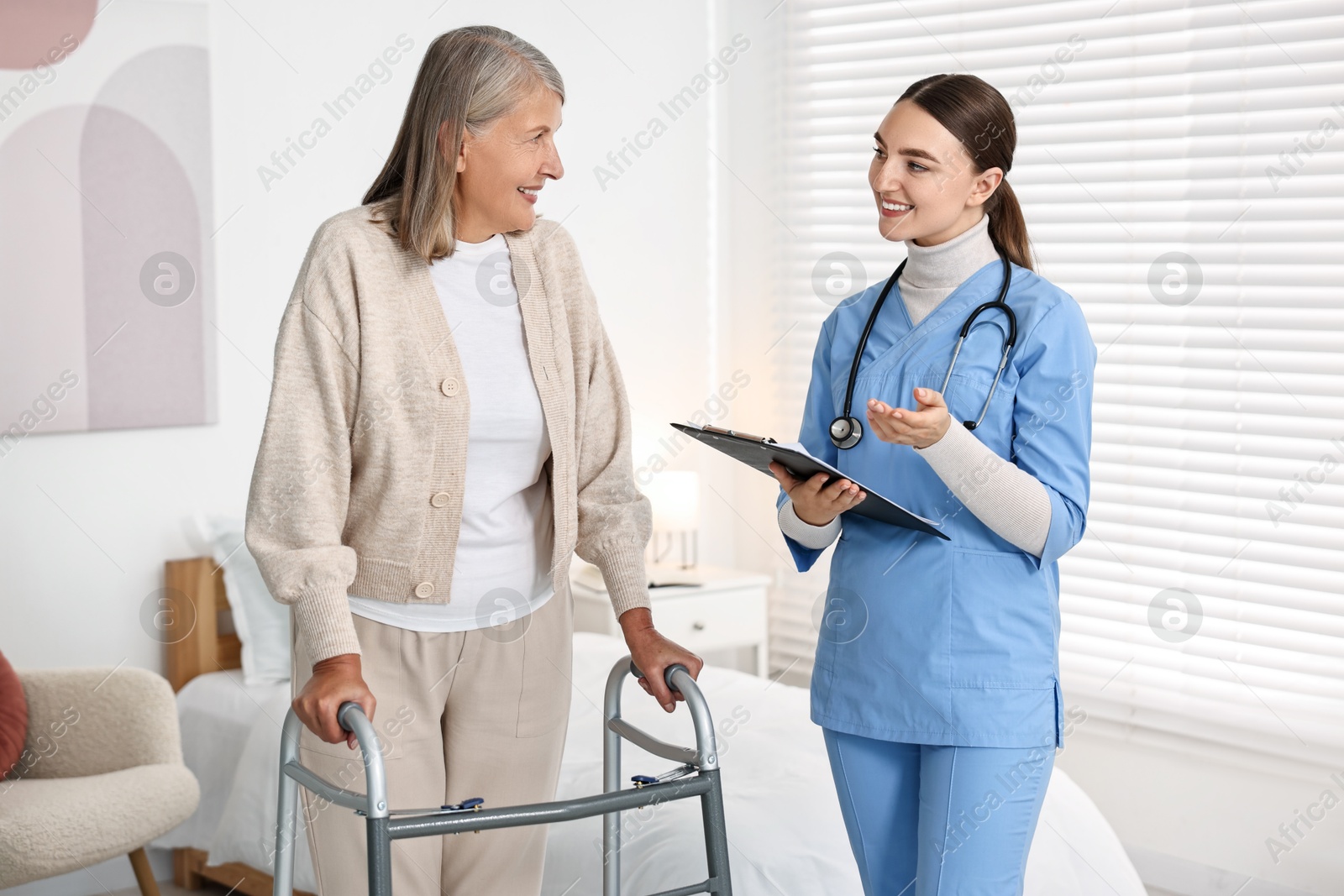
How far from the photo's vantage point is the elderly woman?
1321 millimetres

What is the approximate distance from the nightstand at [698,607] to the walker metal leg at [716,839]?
2340 mm

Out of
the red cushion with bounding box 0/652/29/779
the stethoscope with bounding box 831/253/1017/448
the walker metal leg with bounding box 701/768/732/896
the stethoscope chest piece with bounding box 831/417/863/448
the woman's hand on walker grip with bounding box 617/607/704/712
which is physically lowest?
the red cushion with bounding box 0/652/29/779

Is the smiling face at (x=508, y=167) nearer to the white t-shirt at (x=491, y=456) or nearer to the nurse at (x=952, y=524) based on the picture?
the white t-shirt at (x=491, y=456)

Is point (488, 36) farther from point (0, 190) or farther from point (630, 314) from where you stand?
point (630, 314)

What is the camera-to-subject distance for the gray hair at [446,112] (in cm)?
138

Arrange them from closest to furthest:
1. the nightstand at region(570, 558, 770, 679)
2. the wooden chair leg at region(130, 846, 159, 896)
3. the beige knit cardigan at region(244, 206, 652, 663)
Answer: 1. the beige knit cardigan at region(244, 206, 652, 663)
2. the wooden chair leg at region(130, 846, 159, 896)
3. the nightstand at region(570, 558, 770, 679)

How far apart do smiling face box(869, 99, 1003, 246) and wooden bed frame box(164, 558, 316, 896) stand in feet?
7.44

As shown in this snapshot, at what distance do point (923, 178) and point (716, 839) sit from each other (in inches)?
31.9

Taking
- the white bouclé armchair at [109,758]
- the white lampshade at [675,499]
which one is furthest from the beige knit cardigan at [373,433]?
the white lampshade at [675,499]

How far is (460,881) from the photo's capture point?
57.7 inches

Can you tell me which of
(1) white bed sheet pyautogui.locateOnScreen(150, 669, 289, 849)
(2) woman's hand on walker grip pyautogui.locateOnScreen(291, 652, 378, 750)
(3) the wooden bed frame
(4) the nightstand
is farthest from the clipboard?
(4) the nightstand

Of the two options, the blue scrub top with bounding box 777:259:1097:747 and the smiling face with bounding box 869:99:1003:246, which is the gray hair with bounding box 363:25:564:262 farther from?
the blue scrub top with bounding box 777:259:1097:747

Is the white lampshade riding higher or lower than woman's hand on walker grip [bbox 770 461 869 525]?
lower

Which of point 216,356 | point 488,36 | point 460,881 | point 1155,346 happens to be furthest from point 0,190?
point 1155,346
